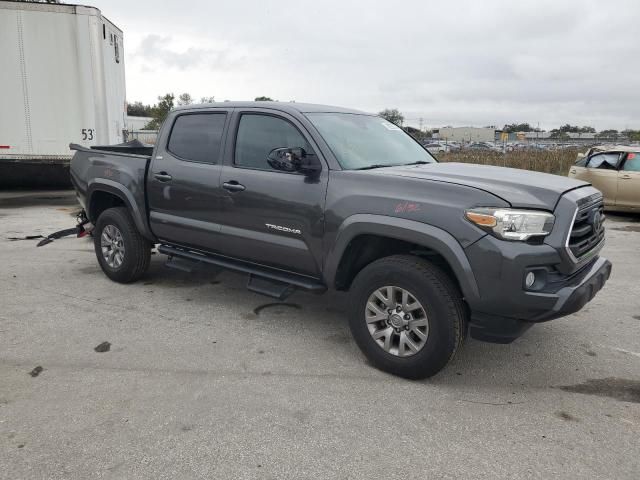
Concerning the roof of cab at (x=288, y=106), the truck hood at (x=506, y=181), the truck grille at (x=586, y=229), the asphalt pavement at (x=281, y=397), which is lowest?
the asphalt pavement at (x=281, y=397)

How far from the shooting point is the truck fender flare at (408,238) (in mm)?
3260

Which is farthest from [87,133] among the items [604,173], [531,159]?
[531,159]

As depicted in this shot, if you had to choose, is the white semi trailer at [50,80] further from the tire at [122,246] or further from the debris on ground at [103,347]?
the debris on ground at [103,347]

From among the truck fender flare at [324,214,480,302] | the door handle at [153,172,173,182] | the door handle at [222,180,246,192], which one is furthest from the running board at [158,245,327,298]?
the door handle at [153,172,173,182]

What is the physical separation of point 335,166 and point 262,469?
2.16 meters

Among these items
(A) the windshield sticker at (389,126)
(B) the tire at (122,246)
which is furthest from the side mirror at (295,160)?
(B) the tire at (122,246)

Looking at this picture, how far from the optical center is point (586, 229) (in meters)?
3.56

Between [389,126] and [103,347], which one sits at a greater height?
[389,126]

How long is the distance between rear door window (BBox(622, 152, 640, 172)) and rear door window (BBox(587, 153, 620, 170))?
176mm

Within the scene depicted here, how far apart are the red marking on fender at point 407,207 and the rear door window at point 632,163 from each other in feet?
29.9

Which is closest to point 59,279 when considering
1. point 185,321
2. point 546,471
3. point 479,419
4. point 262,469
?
point 185,321

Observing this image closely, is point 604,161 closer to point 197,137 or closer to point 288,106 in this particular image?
point 288,106

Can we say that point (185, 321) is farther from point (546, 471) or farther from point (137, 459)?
point (546, 471)

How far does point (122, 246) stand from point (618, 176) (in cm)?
954
